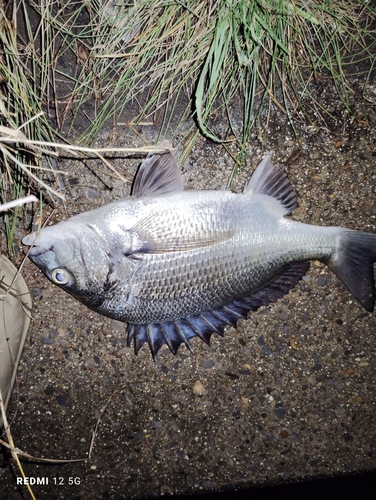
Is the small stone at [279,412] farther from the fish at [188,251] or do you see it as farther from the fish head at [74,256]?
the fish head at [74,256]

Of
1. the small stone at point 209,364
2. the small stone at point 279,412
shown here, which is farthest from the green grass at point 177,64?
the small stone at point 279,412

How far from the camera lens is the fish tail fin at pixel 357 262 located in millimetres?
2109

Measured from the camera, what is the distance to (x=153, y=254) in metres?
2.00

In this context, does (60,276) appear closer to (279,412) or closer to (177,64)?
(177,64)

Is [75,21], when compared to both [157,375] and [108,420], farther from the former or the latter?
[108,420]

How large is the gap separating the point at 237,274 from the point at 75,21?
5.17ft

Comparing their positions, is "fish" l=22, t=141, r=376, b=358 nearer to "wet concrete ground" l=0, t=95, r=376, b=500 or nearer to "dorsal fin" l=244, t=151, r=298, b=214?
"dorsal fin" l=244, t=151, r=298, b=214

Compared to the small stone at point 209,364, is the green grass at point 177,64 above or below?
above

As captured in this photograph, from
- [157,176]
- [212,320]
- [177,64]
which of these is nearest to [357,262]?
[212,320]

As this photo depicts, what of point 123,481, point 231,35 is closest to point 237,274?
point 231,35

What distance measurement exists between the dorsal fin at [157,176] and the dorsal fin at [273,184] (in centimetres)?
39

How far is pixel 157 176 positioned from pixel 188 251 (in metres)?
0.41

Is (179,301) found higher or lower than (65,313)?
higher

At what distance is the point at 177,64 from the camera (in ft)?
7.13
